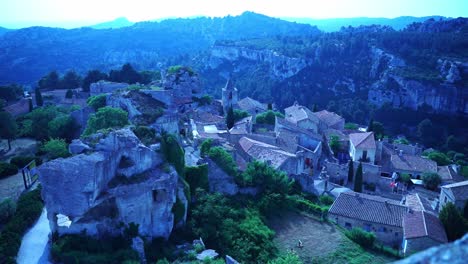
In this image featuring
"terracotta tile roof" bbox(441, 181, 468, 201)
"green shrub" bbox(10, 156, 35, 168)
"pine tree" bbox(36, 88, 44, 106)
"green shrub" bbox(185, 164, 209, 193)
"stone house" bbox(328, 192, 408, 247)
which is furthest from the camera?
"pine tree" bbox(36, 88, 44, 106)

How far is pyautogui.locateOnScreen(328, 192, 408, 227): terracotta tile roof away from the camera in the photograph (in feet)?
107

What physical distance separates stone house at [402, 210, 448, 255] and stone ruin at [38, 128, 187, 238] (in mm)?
18258

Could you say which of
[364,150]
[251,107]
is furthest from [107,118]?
[251,107]

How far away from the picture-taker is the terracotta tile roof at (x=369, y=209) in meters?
32.6

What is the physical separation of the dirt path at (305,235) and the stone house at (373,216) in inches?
67.1

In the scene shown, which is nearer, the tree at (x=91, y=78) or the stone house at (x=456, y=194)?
the stone house at (x=456, y=194)

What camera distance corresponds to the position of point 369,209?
33.6 meters

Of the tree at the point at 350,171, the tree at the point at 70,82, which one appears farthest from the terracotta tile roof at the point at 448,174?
the tree at the point at 70,82

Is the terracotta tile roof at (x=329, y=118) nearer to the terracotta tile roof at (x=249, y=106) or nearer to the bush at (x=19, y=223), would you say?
the terracotta tile roof at (x=249, y=106)

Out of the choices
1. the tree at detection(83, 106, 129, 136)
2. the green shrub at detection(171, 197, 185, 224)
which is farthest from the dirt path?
the tree at detection(83, 106, 129, 136)

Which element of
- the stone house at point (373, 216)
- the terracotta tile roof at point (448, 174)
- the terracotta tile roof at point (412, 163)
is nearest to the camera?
the stone house at point (373, 216)

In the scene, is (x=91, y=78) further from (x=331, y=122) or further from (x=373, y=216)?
(x=373, y=216)

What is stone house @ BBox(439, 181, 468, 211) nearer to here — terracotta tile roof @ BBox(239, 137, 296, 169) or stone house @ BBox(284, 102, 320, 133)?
terracotta tile roof @ BBox(239, 137, 296, 169)

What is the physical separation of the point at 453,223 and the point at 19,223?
33.2m
